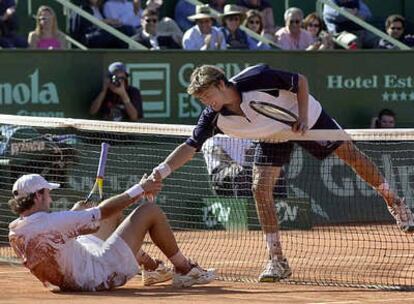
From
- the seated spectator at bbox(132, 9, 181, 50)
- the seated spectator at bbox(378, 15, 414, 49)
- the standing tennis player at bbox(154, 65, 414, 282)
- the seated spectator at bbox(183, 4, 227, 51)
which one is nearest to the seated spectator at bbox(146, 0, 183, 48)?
the seated spectator at bbox(132, 9, 181, 50)

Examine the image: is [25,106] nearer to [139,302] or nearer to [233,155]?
[233,155]

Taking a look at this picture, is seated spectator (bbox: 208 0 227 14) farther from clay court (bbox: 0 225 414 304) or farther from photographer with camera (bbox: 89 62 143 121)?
clay court (bbox: 0 225 414 304)

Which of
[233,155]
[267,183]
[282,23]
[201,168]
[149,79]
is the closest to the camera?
[267,183]

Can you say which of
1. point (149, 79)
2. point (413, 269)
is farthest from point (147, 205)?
point (149, 79)

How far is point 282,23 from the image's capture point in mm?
20141

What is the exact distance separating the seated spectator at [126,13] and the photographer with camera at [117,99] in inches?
86.2

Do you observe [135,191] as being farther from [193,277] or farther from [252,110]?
[252,110]

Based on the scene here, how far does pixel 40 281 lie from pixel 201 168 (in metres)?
5.04

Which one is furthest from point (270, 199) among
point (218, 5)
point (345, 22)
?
point (345, 22)

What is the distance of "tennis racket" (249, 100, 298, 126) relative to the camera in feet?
32.7

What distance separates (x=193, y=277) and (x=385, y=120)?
7.65m

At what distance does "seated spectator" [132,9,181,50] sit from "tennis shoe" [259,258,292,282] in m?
7.42

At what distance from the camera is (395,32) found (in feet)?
63.0

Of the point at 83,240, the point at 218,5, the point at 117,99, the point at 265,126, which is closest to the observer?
the point at 83,240
